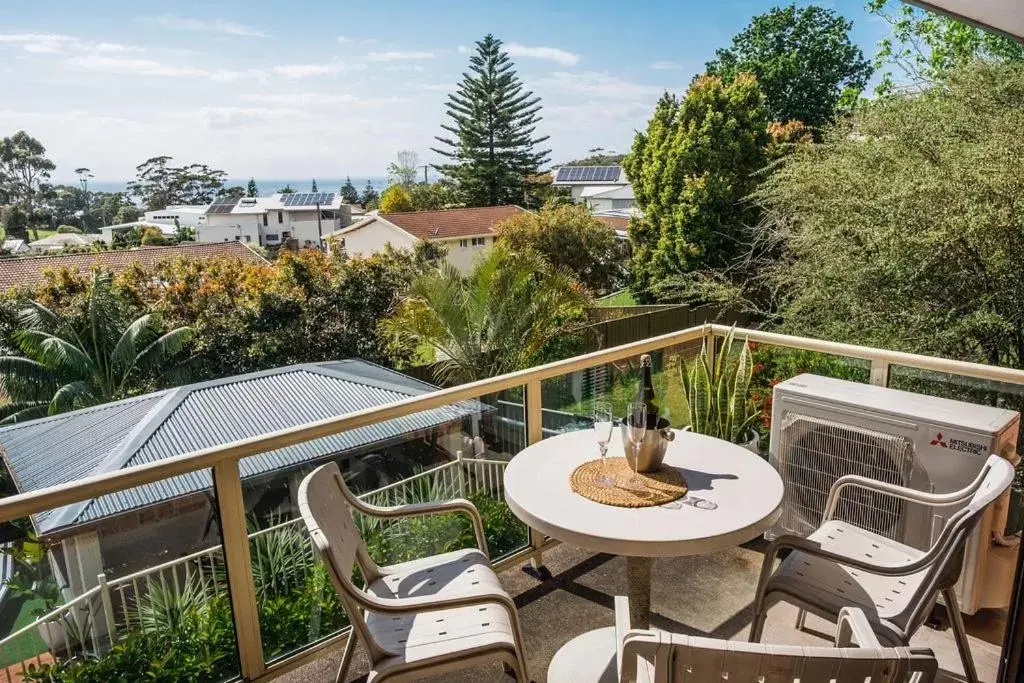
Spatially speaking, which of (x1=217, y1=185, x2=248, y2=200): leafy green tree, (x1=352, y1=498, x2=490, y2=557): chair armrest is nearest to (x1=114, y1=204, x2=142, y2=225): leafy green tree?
(x1=217, y1=185, x2=248, y2=200): leafy green tree

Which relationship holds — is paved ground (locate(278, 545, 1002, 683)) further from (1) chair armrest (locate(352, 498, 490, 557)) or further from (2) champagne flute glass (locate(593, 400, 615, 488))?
(2) champagne flute glass (locate(593, 400, 615, 488))

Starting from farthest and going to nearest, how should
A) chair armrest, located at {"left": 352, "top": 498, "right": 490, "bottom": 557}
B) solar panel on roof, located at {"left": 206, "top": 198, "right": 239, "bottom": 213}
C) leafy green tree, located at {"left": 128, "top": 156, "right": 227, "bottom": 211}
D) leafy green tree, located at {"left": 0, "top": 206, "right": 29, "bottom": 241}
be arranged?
leafy green tree, located at {"left": 128, "top": 156, "right": 227, "bottom": 211}, solar panel on roof, located at {"left": 206, "top": 198, "right": 239, "bottom": 213}, leafy green tree, located at {"left": 0, "top": 206, "right": 29, "bottom": 241}, chair armrest, located at {"left": 352, "top": 498, "right": 490, "bottom": 557}

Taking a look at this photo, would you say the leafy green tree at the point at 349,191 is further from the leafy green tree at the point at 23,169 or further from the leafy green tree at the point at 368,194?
the leafy green tree at the point at 23,169

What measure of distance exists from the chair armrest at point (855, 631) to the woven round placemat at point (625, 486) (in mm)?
524

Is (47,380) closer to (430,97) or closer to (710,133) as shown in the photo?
(710,133)

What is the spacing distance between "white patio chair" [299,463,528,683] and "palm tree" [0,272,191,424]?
12460 millimetres

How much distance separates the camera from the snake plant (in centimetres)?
354

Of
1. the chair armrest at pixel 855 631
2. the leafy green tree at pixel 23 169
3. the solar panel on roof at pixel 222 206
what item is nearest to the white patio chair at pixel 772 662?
the chair armrest at pixel 855 631

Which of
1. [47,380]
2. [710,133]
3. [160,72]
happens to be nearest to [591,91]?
[160,72]

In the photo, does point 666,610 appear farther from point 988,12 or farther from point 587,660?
point 988,12

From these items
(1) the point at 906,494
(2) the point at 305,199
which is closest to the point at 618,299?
(1) the point at 906,494

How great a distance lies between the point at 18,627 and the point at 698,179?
563 inches

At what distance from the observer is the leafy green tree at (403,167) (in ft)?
115

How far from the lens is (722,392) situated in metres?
3.61
